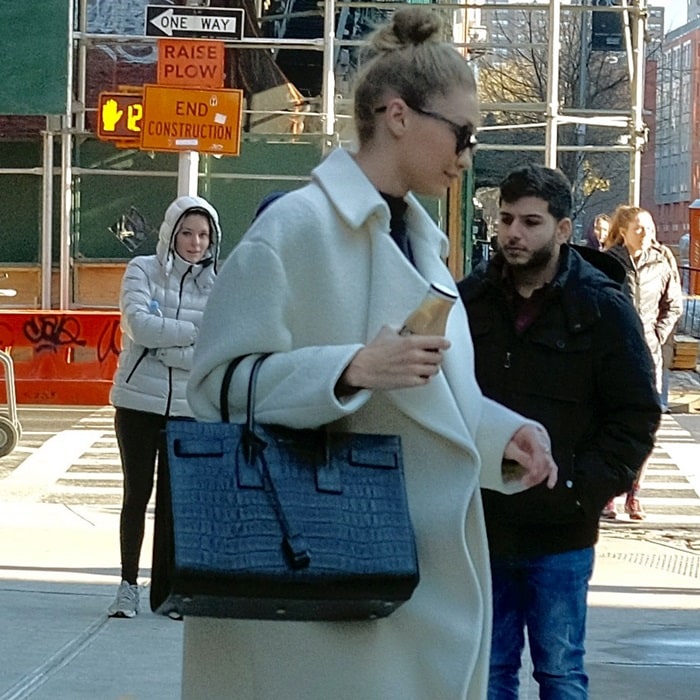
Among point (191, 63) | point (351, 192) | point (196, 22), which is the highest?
point (196, 22)

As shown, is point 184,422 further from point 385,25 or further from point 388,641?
point 385,25

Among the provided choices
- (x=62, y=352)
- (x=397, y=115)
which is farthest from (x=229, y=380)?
(x=62, y=352)

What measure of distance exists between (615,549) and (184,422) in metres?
7.60

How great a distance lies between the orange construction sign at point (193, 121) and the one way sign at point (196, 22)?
0.47m

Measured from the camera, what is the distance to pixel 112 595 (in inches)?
324

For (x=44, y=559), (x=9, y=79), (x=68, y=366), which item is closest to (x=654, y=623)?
(x=44, y=559)

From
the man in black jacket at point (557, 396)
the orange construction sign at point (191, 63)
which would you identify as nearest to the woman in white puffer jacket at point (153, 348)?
the man in black jacket at point (557, 396)

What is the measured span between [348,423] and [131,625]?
5.01 metres

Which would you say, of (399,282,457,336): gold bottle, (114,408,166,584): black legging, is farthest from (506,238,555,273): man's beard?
(114,408,166,584): black legging

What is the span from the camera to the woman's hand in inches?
98.8

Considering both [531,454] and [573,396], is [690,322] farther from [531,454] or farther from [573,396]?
[531,454]

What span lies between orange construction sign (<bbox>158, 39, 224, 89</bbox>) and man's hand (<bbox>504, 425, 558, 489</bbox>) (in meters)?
11.3

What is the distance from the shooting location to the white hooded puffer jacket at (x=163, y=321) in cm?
737

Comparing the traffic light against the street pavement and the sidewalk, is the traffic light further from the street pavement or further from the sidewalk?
the sidewalk
